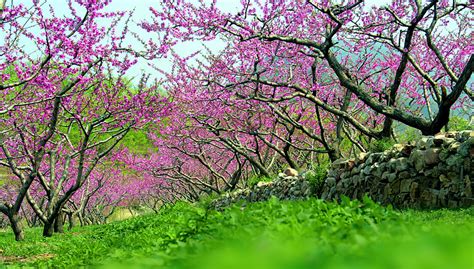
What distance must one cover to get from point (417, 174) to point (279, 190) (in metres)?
6.48

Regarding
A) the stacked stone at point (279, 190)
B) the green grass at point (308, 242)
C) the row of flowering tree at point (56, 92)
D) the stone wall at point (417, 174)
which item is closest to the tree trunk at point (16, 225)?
the row of flowering tree at point (56, 92)

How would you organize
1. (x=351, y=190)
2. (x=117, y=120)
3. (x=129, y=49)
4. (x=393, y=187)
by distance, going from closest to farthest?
(x=393, y=187)
(x=351, y=190)
(x=129, y=49)
(x=117, y=120)

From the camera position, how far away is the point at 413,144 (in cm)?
941

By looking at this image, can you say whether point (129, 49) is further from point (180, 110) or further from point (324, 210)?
point (324, 210)

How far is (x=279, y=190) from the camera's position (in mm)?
14977

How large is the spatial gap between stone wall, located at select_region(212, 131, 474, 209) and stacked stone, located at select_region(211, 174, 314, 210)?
1.45 meters

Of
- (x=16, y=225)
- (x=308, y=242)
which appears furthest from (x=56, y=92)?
(x=308, y=242)

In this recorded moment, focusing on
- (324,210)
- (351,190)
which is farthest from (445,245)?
(351,190)

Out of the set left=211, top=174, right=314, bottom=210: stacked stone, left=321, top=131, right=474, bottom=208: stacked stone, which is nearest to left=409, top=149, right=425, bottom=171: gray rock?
left=321, top=131, right=474, bottom=208: stacked stone

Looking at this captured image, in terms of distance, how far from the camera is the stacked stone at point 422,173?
8.08 meters

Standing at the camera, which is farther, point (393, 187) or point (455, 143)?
point (393, 187)

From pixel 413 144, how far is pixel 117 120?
9.74 metres

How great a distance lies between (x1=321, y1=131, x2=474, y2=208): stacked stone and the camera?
26.5 feet

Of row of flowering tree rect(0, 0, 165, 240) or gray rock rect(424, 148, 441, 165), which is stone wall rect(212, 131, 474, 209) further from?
row of flowering tree rect(0, 0, 165, 240)
